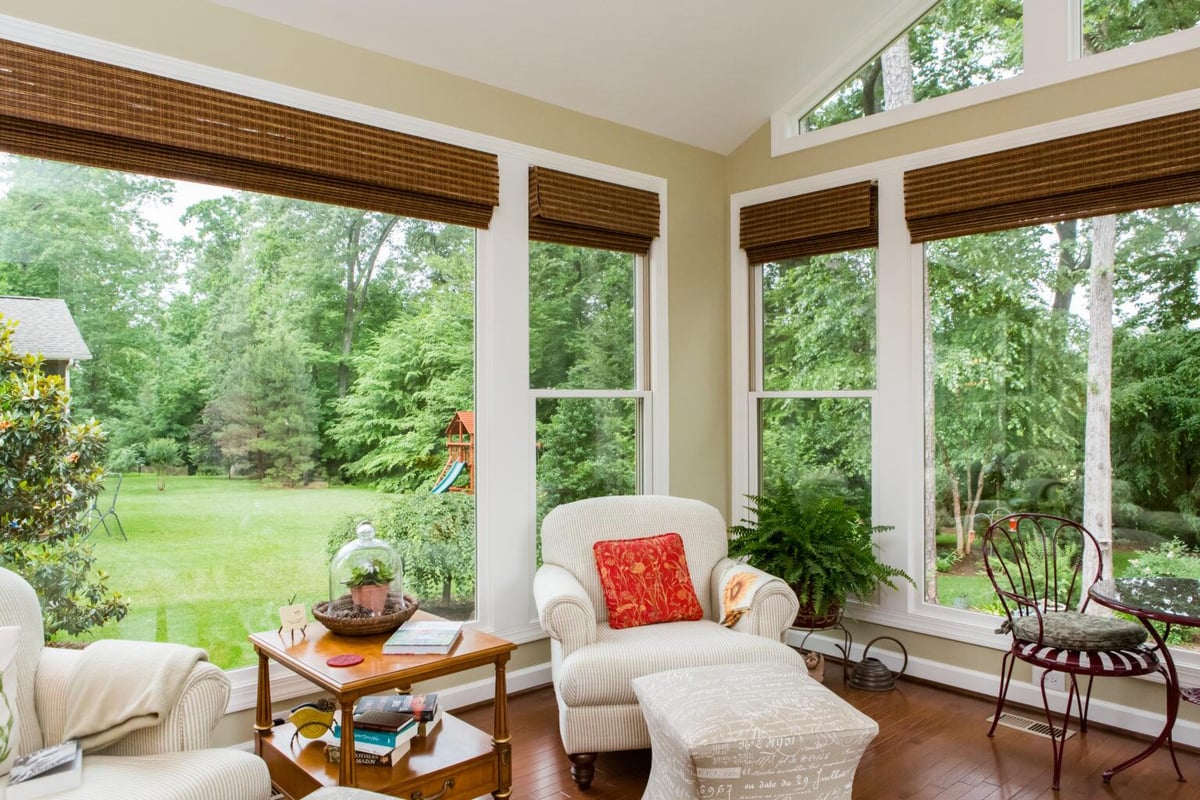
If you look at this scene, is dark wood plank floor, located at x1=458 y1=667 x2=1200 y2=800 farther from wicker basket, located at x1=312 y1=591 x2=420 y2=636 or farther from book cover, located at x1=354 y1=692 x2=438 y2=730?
wicker basket, located at x1=312 y1=591 x2=420 y2=636

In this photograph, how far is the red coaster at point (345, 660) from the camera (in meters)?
2.40

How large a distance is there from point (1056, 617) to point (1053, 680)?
1.90ft

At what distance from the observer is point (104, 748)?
6.80 ft

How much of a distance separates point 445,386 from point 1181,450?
2.88m

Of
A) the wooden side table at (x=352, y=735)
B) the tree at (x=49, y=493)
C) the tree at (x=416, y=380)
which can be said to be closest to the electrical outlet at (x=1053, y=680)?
the wooden side table at (x=352, y=735)

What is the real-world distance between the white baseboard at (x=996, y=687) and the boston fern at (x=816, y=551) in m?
0.41

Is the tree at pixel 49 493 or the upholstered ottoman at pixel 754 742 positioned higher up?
the tree at pixel 49 493

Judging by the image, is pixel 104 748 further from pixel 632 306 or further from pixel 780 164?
pixel 780 164

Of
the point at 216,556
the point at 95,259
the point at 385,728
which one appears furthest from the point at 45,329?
the point at 385,728

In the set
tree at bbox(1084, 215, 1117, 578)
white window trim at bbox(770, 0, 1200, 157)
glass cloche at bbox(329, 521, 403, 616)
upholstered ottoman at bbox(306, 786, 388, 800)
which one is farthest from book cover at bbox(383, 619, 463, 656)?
white window trim at bbox(770, 0, 1200, 157)

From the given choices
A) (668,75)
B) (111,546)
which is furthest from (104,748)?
(668,75)

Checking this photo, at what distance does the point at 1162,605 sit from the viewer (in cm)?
259

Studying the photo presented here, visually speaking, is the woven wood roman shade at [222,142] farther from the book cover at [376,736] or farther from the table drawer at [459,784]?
the table drawer at [459,784]

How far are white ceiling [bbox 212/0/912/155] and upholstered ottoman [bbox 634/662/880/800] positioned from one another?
2.54 metres
